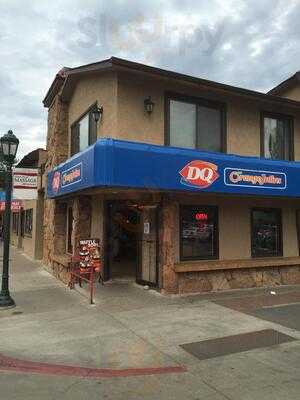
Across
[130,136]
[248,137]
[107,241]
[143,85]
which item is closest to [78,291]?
[107,241]

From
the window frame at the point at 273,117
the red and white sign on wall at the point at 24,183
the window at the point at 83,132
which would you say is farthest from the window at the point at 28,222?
the window frame at the point at 273,117

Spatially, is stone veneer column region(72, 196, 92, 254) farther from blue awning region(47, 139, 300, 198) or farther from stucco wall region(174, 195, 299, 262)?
stucco wall region(174, 195, 299, 262)

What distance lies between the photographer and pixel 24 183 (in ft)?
41.2

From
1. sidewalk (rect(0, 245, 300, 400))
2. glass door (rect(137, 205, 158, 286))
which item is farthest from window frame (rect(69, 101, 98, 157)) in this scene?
sidewalk (rect(0, 245, 300, 400))

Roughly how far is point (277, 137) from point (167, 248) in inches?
217

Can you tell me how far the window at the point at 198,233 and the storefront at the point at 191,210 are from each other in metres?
0.03

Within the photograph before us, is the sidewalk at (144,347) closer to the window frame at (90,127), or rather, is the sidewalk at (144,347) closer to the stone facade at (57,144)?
the window frame at (90,127)

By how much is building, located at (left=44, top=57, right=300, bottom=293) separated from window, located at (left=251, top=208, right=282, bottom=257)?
0.03 metres

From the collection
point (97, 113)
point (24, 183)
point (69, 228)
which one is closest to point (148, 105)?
point (97, 113)

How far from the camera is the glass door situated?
37.7 feet

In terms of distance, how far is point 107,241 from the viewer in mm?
12617

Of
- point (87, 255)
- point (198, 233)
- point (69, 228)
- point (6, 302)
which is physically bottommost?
point (6, 302)

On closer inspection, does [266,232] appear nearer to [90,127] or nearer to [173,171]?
[173,171]

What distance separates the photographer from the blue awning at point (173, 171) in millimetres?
9289
